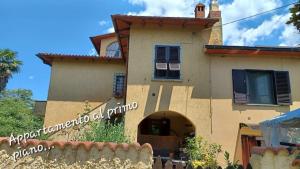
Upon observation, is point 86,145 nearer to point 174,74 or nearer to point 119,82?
point 174,74

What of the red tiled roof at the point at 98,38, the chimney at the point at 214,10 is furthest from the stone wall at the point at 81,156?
the red tiled roof at the point at 98,38

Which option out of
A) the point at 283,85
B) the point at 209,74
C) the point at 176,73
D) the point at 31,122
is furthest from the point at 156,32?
the point at 31,122

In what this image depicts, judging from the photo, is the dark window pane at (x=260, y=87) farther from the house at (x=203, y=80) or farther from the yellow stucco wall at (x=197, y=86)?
the yellow stucco wall at (x=197, y=86)

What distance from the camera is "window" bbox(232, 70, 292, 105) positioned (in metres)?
16.8

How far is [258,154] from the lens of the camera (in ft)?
20.1

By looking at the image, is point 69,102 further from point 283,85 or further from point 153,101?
point 283,85

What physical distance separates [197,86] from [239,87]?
2.47 m

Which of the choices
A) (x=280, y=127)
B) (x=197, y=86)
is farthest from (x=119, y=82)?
(x=280, y=127)

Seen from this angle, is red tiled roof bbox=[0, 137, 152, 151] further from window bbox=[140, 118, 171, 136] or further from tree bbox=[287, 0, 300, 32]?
window bbox=[140, 118, 171, 136]

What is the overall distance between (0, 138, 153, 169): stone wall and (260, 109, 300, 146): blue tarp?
Answer: 492 centimetres

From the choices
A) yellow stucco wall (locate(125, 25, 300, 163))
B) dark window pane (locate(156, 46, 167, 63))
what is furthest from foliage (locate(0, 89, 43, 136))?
dark window pane (locate(156, 46, 167, 63))

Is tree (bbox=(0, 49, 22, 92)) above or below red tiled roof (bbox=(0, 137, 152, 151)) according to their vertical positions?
above

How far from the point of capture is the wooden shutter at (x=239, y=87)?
16656 mm

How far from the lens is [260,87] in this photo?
17.3 metres
